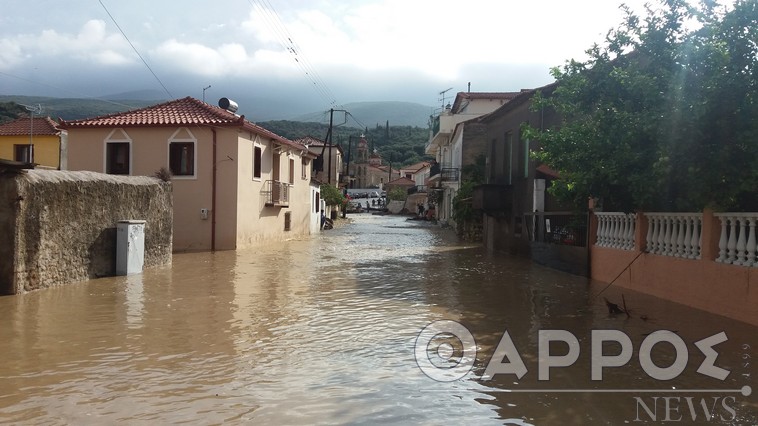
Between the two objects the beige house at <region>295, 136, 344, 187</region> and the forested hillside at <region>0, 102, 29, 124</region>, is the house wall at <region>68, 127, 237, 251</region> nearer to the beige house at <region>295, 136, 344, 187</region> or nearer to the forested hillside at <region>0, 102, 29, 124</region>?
the forested hillside at <region>0, 102, 29, 124</region>

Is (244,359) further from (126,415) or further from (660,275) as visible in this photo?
(660,275)

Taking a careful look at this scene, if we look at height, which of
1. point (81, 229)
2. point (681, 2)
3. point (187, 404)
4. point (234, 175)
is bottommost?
point (187, 404)

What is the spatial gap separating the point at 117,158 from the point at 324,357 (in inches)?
669

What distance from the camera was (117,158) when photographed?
20.1 m

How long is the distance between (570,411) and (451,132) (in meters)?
41.1

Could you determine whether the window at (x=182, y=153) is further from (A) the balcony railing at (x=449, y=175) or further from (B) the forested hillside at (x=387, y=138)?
(B) the forested hillside at (x=387, y=138)

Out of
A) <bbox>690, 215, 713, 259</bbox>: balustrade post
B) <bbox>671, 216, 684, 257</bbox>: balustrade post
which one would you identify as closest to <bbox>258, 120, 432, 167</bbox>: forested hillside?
<bbox>671, 216, 684, 257</bbox>: balustrade post

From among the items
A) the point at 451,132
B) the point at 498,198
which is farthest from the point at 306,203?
the point at 451,132

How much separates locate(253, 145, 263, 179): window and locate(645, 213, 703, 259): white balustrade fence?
14.8m

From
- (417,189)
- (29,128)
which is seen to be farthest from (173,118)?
(417,189)

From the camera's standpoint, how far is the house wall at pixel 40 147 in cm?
2944

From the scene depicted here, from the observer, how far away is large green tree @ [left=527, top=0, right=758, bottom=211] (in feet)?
24.3

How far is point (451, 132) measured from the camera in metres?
44.5

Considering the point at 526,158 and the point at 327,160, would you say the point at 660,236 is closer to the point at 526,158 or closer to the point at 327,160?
the point at 526,158
